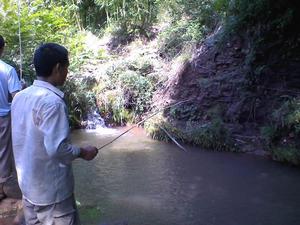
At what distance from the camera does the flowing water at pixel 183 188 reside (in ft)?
18.2

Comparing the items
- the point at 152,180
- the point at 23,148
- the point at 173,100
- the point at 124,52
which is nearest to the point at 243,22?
the point at 173,100

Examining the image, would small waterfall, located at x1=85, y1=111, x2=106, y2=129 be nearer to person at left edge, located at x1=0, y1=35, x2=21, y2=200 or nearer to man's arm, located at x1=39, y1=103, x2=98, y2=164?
person at left edge, located at x1=0, y1=35, x2=21, y2=200

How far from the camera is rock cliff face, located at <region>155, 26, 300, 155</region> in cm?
866

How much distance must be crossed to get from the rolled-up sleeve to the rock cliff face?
20.8ft

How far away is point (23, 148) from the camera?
8.09ft

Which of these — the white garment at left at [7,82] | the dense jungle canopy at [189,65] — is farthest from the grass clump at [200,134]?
the white garment at left at [7,82]

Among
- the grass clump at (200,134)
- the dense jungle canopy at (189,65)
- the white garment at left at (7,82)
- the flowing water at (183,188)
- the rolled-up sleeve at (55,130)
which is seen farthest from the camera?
the grass clump at (200,134)

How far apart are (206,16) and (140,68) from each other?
2034 mm

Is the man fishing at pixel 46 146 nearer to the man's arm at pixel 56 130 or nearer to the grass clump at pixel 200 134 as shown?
the man's arm at pixel 56 130

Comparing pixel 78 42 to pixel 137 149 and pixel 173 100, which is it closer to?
pixel 173 100

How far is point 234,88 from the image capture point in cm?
938

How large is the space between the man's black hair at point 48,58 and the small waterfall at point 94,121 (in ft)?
28.1

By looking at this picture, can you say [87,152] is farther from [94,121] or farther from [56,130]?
[94,121]

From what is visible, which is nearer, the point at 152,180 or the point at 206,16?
the point at 152,180
